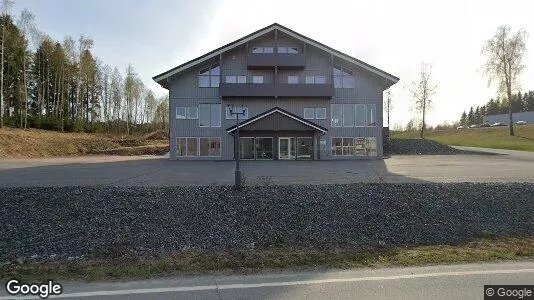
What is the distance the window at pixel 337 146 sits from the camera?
34.7 meters

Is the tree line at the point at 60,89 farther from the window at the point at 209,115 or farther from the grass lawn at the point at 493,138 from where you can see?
the grass lawn at the point at 493,138

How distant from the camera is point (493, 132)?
2579 inches

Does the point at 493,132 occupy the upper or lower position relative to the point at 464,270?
upper

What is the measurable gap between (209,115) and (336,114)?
486 inches

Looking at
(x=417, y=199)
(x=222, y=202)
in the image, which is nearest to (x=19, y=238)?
(x=222, y=202)

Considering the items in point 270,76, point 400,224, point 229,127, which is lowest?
point 400,224

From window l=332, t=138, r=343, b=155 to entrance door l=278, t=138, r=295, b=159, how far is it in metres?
3.96

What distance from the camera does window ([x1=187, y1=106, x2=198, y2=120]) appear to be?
34062 mm

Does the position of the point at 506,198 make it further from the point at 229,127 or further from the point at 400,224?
the point at 229,127

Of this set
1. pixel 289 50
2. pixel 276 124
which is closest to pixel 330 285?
pixel 276 124

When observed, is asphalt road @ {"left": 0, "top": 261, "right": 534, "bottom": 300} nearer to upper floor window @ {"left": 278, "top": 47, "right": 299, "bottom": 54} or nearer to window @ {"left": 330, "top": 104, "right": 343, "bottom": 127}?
window @ {"left": 330, "top": 104, "right": 343, "bottom": 127}

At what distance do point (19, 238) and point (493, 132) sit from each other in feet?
245

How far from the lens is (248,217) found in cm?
964

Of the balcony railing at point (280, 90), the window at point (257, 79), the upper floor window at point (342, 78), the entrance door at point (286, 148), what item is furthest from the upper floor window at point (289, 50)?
the entrance door at point (286, 148)
